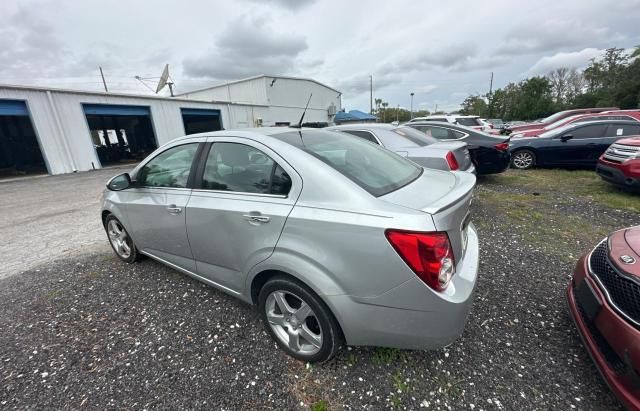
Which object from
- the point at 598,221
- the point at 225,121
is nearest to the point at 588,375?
the point at 598,221

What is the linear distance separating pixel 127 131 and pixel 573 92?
223 ft

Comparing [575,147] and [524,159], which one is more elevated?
[575,147]

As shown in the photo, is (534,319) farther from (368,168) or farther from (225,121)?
(225,121)

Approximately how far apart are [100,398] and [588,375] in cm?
315

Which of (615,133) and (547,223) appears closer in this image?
(547,223)

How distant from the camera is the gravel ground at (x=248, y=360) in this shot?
172 cm

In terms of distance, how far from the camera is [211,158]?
235cm

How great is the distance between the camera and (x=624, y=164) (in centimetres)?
467

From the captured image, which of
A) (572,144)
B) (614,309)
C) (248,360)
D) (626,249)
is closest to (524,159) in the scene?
(572,144)

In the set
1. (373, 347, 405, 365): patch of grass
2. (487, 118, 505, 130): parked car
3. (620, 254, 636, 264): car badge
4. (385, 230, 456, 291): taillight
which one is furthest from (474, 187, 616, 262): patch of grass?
(487, 118, 505, 130): parked car

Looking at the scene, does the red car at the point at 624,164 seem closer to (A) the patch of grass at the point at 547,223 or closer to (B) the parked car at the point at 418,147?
(A) the patch of grass at the point at 547,223

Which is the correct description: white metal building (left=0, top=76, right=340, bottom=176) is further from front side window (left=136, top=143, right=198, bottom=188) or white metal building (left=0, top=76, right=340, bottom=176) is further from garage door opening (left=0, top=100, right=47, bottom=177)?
front side window (left=136, top=143, right=198, bottom=188)

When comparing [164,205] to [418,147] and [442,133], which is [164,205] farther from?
[442,133]

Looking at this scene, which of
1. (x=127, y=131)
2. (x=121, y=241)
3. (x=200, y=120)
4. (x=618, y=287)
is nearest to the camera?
(x=618, y=287)
